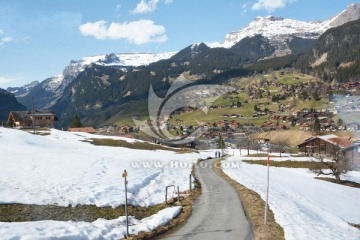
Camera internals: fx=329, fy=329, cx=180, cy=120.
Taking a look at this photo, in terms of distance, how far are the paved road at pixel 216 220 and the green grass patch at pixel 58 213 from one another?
161 inches

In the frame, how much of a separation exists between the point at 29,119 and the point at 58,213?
12826 centimetres

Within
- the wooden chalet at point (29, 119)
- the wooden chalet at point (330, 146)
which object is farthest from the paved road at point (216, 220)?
the wooden chalet at point (29, 119)

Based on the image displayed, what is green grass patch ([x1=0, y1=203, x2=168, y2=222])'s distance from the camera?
19594 millimetres

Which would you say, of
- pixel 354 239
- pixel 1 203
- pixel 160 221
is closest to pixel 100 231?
pixel 160 221

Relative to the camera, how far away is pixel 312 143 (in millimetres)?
125000

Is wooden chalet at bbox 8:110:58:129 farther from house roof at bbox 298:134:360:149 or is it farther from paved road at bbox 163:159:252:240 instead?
paved road at bbox 163:159:252:240

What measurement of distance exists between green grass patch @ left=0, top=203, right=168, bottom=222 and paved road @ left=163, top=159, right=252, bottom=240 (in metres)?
4.10

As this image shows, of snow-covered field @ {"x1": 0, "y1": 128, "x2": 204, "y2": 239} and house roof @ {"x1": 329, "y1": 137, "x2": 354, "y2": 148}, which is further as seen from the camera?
house roof @ {"x1": 329, "y1": 137, "x2": 354, "y2": 148}

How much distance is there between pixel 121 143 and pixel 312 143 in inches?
2987

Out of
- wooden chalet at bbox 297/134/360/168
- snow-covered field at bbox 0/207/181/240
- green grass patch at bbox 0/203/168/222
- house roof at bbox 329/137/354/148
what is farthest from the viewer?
house roof at bbox 329/137/354/148

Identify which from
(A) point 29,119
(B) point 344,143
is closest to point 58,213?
(B) point 344,143

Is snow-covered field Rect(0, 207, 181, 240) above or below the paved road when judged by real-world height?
above

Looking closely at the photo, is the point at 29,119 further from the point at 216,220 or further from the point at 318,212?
the point at 216,220

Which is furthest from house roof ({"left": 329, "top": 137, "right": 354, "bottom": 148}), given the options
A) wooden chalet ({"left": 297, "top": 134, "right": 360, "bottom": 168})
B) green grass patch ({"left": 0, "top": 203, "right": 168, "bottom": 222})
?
green grass patch ({"left": 0, "top": 203, "right": 168, "bottom": 222})
